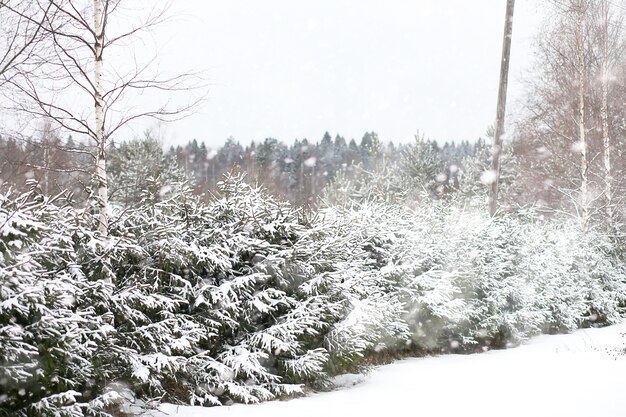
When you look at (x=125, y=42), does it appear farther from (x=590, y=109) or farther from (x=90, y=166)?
(x=590, y=109)

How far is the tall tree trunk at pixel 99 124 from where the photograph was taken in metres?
5.74

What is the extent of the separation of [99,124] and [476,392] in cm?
541

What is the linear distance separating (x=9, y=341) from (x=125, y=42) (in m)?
3.66

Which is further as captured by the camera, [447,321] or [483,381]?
[447,321]

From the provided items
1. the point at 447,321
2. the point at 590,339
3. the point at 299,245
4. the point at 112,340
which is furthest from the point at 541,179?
the point at 112,340

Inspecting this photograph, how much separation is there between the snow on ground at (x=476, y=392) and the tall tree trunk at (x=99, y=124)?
221 cm

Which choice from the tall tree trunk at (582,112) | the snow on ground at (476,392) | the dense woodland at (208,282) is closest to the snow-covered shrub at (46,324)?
the dense woodland at (208,282)

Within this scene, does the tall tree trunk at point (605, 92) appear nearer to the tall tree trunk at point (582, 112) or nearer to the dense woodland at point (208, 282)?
the tall tree trunk at point (582, 112)

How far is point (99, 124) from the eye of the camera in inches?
235

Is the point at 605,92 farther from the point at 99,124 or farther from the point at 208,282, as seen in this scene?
the point at 99,124

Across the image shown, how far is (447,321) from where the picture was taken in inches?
411

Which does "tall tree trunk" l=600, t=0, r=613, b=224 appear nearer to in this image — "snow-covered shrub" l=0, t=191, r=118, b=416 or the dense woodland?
the dense woodland

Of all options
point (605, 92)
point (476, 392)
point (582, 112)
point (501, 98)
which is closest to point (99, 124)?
point (476, 392)

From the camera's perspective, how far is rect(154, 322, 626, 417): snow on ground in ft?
18.3
